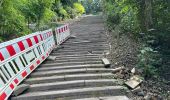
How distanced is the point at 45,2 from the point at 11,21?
251 cm

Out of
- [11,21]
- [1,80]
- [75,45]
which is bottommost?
[75,45]

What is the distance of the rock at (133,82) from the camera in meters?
5.88

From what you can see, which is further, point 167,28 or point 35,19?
point 35,19

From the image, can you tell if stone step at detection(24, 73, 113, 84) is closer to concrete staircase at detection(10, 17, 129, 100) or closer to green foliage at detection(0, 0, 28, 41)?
concrete staircase at detection(10, 17, 129, 100)

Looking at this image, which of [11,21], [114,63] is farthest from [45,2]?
[114,63]

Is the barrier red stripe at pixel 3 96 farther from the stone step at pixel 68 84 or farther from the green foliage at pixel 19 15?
the green foliage at pixel 19 15

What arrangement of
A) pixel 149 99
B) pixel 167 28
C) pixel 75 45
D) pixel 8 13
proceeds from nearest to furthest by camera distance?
1. pixel 149 99
2. pixel 167 28
3. pixel 8 13
4. pixel 75 45

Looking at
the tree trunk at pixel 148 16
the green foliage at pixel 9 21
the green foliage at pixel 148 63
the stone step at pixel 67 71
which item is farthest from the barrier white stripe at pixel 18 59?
the tree trunk at pixel 148 16

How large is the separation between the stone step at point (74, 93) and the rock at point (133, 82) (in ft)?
0.74

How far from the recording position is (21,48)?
6.55 metres

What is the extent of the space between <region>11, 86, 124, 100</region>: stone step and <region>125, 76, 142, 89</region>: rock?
0.23m

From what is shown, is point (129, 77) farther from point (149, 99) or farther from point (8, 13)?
point (8, 13)

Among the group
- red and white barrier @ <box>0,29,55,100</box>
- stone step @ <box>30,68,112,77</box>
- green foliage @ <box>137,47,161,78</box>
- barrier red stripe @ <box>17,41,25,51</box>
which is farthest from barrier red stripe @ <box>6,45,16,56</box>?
green foliage @ <box>137,47,161,78</box>

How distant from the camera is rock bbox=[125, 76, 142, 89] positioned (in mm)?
5875
